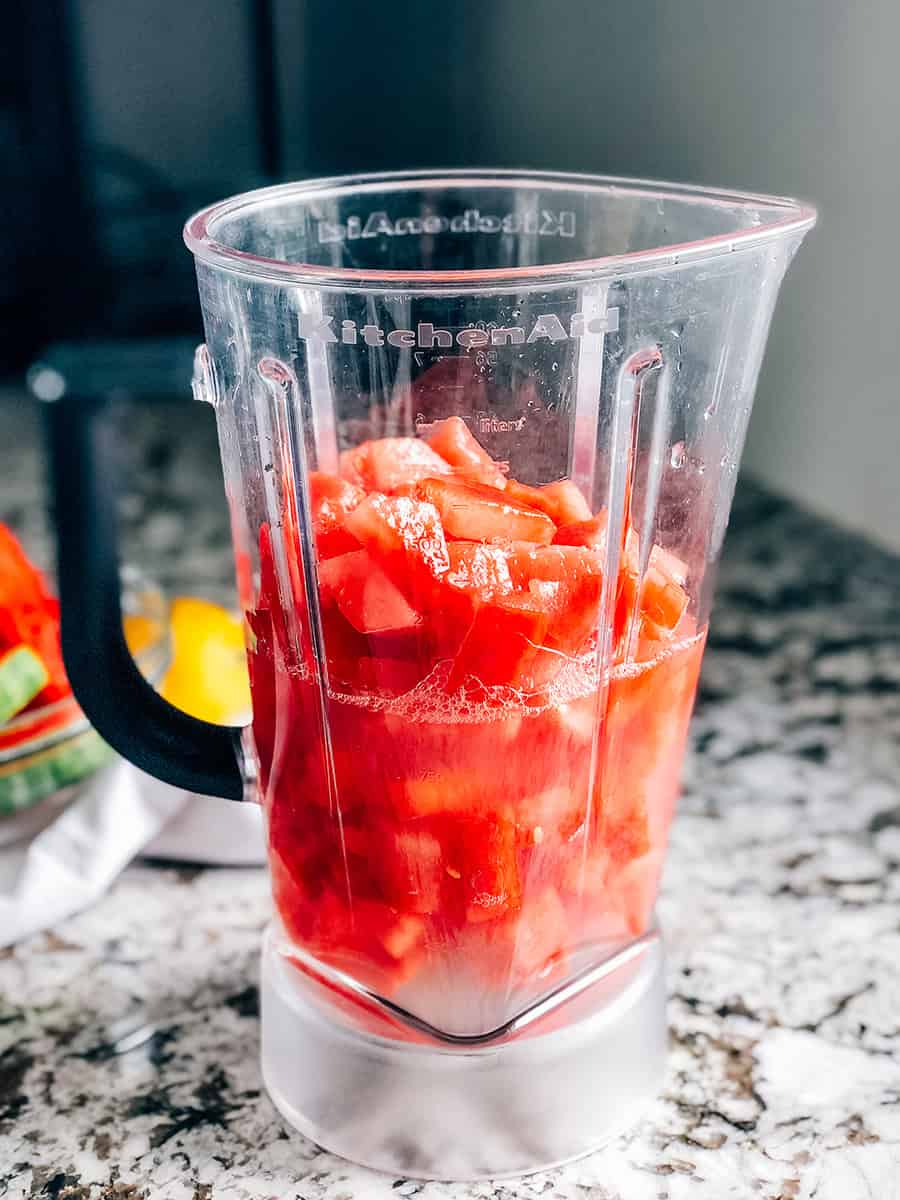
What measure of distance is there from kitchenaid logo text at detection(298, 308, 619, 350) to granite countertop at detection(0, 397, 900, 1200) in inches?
13.7

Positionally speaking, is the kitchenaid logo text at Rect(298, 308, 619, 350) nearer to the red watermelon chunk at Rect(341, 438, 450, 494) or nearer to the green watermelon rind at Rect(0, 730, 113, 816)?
the red watermelon chunk at Rect(341, 438, 450, 494)

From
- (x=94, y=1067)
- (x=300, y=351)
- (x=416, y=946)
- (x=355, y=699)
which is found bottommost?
(x=94, y=1067)

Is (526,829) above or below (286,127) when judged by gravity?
below

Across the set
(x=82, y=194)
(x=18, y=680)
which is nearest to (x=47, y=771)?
(x=18, y=680)

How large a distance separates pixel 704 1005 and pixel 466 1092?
0.16 metres

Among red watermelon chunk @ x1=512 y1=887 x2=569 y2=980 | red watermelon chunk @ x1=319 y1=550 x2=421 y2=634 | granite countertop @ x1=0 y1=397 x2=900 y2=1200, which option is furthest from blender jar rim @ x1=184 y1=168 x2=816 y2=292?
granite countertop @ x1=0 y1=397 x2=900 y2=1200

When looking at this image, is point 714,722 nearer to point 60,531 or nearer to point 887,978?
point 887,978

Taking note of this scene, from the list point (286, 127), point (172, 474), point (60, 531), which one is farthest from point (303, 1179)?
point (172, 474)

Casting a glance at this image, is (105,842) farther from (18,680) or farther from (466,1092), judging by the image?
(466,1092)

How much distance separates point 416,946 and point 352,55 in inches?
28.0

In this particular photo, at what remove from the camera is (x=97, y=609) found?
0.54 meters

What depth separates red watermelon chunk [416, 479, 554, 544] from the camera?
0.48m

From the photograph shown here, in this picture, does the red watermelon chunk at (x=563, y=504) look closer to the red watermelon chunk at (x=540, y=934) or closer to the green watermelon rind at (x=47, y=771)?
the red watermelon chunk at (x=540, y=934)

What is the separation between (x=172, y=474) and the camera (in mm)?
1297
